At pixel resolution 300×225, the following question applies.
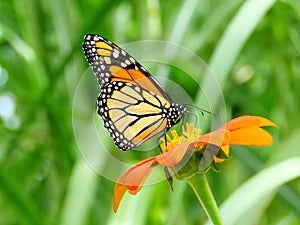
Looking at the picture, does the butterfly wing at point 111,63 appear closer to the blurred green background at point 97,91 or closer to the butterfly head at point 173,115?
the butterfly head at point 173,115

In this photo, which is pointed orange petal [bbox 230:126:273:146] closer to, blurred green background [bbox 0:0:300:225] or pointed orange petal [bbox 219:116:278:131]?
pointed orange petal [bbox 219:116:278:131]

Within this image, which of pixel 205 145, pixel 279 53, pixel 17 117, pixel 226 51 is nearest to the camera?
pixel 205 145

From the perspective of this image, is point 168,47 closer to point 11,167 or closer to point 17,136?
point 17,136

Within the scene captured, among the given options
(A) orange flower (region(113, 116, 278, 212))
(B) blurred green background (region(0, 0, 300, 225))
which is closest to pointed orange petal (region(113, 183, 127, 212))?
(A) orange flower (region(113, 116, 278, 212))

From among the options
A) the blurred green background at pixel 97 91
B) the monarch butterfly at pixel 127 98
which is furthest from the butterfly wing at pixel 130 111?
the blurred green background at pixel 97 91

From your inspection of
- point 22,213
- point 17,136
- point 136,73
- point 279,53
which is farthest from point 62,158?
point 136,73

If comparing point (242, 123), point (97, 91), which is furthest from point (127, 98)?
point (97, 91)

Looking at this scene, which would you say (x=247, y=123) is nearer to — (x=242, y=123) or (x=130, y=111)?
(x=242, y=123)
